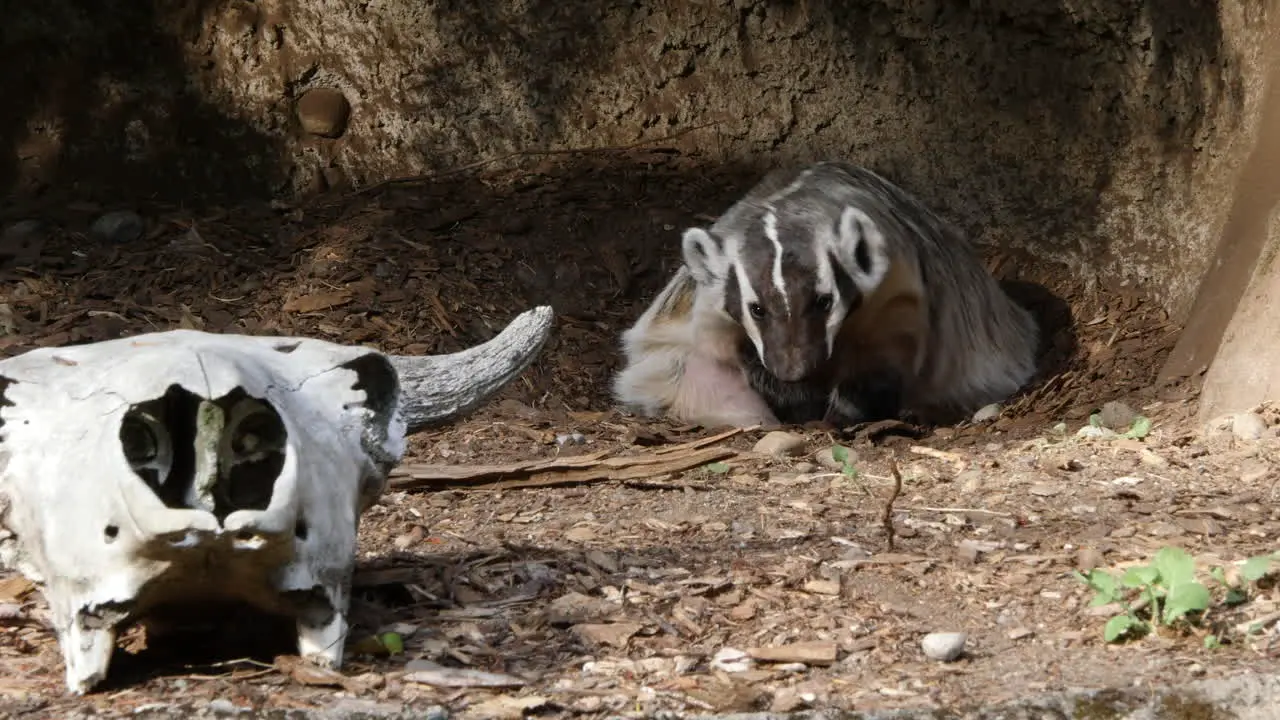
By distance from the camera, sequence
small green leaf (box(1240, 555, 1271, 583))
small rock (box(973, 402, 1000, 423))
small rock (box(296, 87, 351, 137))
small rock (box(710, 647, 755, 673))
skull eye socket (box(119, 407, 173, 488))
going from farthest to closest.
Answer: small rock (box(296, 87, 351, 137)), small rock (box(973, 402, 1000, 423)), small green leaf (box(1240, 555, 1271, 583)), small rock (box(710, 647, 755, 673)), skull eye socket (box(119, 407, 173, 488))

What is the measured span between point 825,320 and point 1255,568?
2940 millimetres

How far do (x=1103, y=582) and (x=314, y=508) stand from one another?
5.34 ft

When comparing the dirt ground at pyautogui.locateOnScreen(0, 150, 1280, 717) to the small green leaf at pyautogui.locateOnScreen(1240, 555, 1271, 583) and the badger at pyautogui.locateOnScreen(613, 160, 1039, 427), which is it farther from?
the badger at pyautogui.locateOnScreen(613, 160, 1039, 427)

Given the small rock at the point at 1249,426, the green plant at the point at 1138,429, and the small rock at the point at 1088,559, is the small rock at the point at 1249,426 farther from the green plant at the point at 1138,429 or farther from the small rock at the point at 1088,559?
the small rock at the point at 1088,559

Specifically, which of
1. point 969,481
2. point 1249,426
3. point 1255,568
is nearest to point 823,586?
point 1255,568

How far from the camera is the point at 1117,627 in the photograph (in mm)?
3090

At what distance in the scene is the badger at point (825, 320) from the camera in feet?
19.7

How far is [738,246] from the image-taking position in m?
6.15

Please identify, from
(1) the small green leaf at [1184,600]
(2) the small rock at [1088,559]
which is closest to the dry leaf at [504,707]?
(1) the small green leaf at [1184,600]

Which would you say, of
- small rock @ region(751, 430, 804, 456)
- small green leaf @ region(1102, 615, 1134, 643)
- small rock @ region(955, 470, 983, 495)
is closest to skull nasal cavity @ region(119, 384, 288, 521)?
small green leaf @ region(1102, 615, 1134, 643)

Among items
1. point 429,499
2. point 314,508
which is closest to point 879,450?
point 429,499

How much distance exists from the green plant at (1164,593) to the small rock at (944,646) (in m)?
0.30

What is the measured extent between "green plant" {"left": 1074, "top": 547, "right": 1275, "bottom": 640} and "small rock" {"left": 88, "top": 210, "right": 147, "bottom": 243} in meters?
5.33

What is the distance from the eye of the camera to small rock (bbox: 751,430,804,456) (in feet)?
17.9
